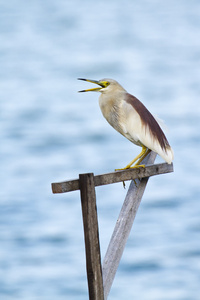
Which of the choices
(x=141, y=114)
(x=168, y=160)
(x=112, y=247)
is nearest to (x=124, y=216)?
(x=112, y=247)

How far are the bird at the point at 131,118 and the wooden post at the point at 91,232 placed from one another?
894 millimetres

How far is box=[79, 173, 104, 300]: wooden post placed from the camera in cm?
288

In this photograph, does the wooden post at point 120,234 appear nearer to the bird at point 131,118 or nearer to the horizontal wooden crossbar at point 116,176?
the horizontal wooden crossbar at point 116,176

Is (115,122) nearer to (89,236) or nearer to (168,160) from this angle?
(168,160)

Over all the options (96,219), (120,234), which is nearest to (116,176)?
(96,219)

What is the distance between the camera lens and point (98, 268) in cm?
299

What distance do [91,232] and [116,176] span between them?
1.19ft

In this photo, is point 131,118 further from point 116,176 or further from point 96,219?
point 96,219

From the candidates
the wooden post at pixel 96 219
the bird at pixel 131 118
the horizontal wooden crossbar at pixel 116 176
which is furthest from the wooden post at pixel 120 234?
the bird at pixel 131 118

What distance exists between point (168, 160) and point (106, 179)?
675mm

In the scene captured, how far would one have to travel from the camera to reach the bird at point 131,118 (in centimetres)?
377

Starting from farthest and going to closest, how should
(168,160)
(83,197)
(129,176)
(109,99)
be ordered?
(109,99) → (168,160) → (129,176) → (83,197)

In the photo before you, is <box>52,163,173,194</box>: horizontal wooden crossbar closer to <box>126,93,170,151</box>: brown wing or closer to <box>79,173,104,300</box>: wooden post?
<box>79,173,104,300</box>: wooden post

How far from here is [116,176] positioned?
10.3 feet
